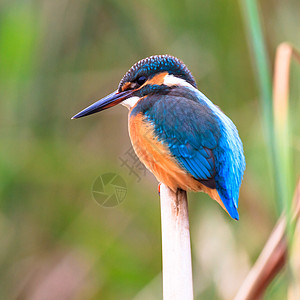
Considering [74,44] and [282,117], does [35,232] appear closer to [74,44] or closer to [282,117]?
[74,44]

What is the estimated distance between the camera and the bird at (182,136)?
1.48 metres

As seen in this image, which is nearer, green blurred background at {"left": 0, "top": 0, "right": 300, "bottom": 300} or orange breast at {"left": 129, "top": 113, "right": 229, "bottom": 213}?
orange breast at {"left": 129, "top": 113, "right": 229, "bottom": 213}

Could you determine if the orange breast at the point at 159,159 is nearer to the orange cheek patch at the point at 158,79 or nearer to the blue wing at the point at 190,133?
the blue wing at the point at 190,133

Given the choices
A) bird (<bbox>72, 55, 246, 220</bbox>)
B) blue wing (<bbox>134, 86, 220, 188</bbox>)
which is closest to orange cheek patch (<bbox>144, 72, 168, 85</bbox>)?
bird (<bbox>72, 55, 246, 220</bbox>)

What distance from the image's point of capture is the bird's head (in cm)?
171

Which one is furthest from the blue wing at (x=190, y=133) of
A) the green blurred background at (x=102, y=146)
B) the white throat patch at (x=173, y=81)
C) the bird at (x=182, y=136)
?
the green blurred background at (x=102, y=146)

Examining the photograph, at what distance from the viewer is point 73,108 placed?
8.15 feet

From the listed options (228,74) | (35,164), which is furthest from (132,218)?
(228,74)

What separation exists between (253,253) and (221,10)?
3.30 ft

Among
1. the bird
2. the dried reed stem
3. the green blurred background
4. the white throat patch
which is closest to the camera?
the dried reed stem

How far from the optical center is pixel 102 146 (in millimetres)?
2502

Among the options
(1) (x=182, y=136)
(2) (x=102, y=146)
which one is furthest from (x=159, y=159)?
(2) (x=102, y=146)

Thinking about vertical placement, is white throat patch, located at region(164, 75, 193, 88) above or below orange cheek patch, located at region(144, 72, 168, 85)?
below

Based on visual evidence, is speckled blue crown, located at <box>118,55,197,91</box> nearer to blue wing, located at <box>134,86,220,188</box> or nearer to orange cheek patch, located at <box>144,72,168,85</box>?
orange cheek patch, located at <box>144,72,168,85</box>
